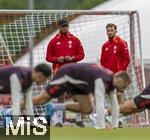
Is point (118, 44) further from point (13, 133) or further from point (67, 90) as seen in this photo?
point (13, 133)

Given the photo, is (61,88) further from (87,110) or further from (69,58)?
(69,58)

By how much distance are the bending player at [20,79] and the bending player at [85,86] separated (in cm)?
86

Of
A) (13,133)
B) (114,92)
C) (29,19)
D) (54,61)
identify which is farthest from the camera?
(29,19)

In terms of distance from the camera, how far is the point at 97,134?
18.7 metres

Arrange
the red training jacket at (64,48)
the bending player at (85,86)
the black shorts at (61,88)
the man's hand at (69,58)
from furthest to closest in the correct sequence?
the red training jacket at (64,48) < the man's hand at (69,58) < the black shorts at (61,88) < the bending player at (85,86)

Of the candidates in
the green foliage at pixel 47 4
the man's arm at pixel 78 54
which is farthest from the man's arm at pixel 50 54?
the green foliage at pixel 47 4

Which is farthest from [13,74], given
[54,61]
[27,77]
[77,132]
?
[54,61]

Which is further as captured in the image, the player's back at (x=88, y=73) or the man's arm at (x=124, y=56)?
the man's arm at (x=124, y=56)

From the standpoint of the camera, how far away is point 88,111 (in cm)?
2003

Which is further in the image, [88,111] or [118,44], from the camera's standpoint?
[118,44]

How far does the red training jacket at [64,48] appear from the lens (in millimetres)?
22703

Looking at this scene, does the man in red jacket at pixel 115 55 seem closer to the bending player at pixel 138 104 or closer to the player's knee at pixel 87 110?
the bending player at pixel 138 104

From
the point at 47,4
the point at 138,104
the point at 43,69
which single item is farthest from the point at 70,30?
the point at 47,4

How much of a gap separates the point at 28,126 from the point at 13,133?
23.4 inches
